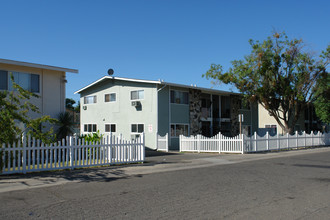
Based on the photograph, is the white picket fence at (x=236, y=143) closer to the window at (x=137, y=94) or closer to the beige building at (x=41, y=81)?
the window at (x=137, y=94)

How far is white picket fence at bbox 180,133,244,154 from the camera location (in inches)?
780

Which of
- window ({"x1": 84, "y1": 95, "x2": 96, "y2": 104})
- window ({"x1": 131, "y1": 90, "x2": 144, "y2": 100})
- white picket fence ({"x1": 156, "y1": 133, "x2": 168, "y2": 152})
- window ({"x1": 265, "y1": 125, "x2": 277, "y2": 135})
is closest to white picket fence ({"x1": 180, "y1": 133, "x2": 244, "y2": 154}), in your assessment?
white picket fence ({"x1": 156, "y1": 133, "x2": 168, "y2": 152})

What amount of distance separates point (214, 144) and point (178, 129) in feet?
18.0

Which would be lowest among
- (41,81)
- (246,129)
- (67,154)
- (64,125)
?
(67,154)

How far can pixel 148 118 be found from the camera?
81.3 feet

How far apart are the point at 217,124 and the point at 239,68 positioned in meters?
5.87

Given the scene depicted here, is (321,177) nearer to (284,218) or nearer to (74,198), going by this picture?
(284,218)

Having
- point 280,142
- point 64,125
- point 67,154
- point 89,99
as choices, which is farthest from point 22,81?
point 280,142

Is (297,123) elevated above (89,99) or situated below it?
below

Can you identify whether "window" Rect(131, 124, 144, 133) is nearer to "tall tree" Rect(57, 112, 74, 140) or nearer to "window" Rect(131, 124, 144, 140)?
"window" Rect(131, 124, 144, 140)

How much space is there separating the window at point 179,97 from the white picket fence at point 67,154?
40.0 feet

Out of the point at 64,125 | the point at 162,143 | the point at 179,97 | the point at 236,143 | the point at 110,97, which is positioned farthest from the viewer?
the point at 110,97

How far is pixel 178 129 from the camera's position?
25797 millimetres

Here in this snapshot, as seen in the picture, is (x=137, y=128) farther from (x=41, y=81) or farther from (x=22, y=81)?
(x=22, y=81)
